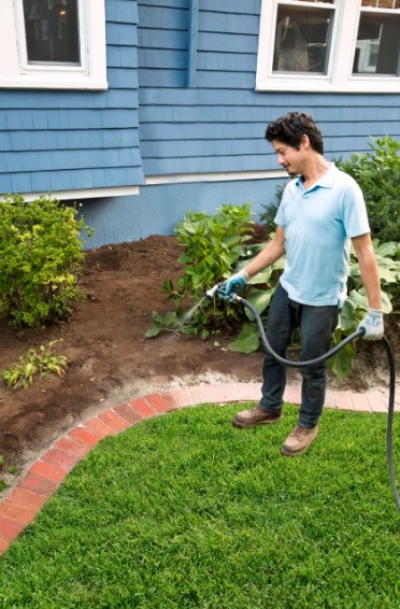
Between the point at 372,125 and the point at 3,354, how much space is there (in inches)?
215

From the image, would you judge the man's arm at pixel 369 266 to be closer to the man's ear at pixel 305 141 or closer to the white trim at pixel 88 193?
the man's ear at pixel 305 141

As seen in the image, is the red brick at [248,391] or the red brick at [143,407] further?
the red brick at [248,391]

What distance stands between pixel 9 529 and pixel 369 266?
6.62 ft

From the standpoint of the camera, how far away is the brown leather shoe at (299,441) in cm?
306

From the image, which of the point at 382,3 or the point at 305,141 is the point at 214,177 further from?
the point at 305,141

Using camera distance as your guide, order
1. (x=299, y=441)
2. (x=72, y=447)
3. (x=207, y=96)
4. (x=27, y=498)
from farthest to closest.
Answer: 1. (x=207, y=96)
2. (x=72, y=447)
3. (x=299, y=441)
4. (x=27, y=498)

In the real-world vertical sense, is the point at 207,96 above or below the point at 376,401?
above

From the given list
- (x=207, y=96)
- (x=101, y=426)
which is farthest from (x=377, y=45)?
(x=101, y=426)

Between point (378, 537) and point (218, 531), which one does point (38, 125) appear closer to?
point (218, 531)

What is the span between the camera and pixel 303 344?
284cm

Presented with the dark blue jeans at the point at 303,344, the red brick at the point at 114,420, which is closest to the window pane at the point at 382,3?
the dark blue jeans at the point at 303,344

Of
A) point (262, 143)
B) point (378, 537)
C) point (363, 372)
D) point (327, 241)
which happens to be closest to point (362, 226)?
point (327, 241)

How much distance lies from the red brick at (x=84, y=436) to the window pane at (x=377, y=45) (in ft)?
18.7

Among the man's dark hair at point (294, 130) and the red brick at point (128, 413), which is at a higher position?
the man's dark hair at point (294, 130)
